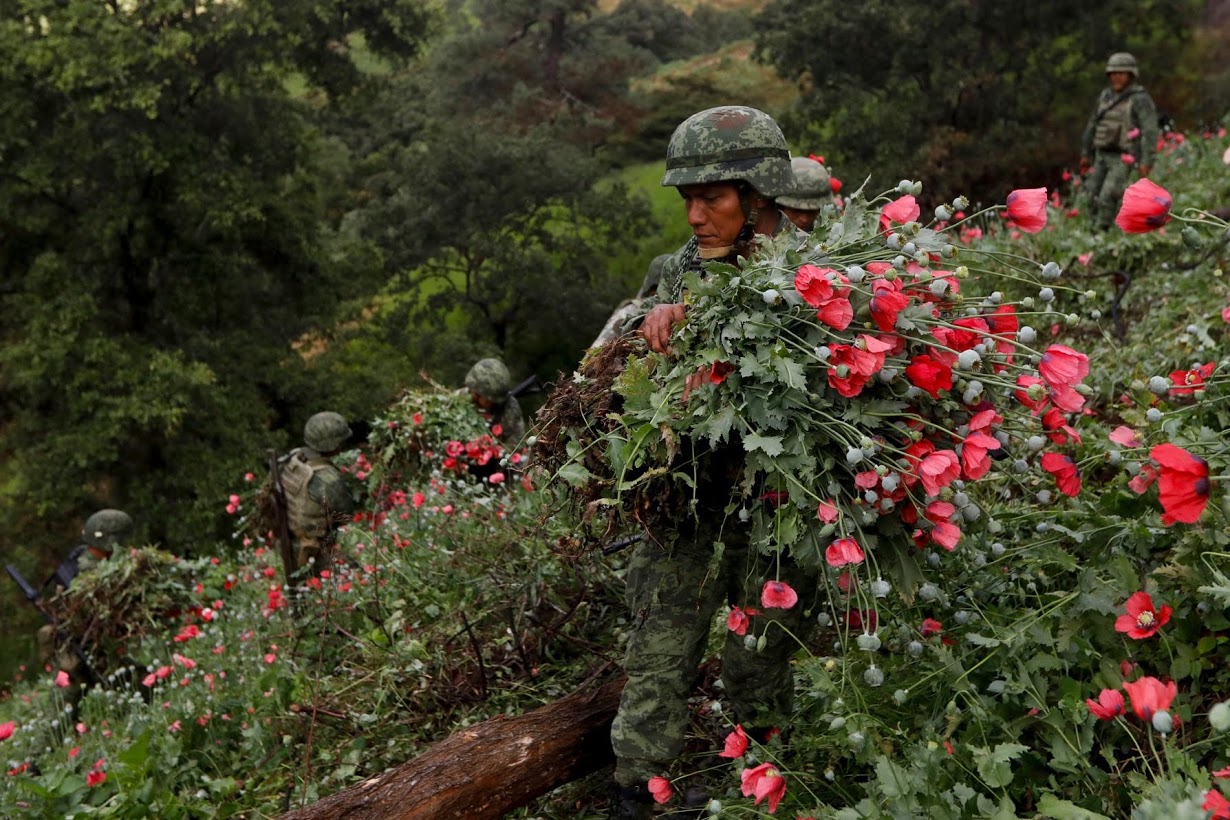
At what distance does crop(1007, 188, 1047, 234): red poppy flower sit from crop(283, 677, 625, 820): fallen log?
229 cm

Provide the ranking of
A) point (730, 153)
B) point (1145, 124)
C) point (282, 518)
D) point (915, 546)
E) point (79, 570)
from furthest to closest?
point (1145, 124)
point (79, 570)
point (282, 518)
point (730, 153)
point (915, 546)

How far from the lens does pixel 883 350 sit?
2.61 metres

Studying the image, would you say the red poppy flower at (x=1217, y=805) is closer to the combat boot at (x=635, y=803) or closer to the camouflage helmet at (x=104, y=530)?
the combat boot at (x=635, y=803)

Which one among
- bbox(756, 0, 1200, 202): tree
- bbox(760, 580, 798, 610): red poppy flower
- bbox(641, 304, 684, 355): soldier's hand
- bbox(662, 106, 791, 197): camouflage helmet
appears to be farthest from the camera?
bbox(756, 0, 1200, 202): tree

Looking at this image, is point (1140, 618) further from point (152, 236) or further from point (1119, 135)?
point (152, 236)

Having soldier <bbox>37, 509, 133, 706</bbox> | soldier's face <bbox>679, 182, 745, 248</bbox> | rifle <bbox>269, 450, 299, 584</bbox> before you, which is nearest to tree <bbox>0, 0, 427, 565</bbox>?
soldier <bbox>37, 509, 133, 706</bbox>

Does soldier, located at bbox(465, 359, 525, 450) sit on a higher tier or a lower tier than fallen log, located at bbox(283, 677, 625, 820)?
lower

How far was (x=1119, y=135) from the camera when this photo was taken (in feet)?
32.9

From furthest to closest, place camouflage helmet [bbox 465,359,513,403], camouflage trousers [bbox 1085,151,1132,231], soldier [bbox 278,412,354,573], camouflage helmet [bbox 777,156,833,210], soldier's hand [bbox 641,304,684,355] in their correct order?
camouflage trousers [bbox 1085,151,1132,231], camouflage helmet [bbox 465,359,513,403], soldier [bbox 278,412,354,573], camouflage helmet [bbox 777,156,833,210], soldier's hand [bbox 641,304,684,355]

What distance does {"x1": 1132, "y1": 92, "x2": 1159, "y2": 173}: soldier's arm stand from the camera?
32.5 feet

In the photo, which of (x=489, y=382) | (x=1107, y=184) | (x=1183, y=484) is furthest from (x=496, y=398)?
(x=1107, y=184)

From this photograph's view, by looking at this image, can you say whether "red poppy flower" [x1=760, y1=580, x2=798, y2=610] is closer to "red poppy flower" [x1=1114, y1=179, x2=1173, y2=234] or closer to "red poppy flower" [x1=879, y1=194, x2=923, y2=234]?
"red poppy flower" [x1=879, y1=194, x2=923, y2=234]

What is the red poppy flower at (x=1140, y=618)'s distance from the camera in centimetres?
266

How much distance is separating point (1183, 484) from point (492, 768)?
231cm
